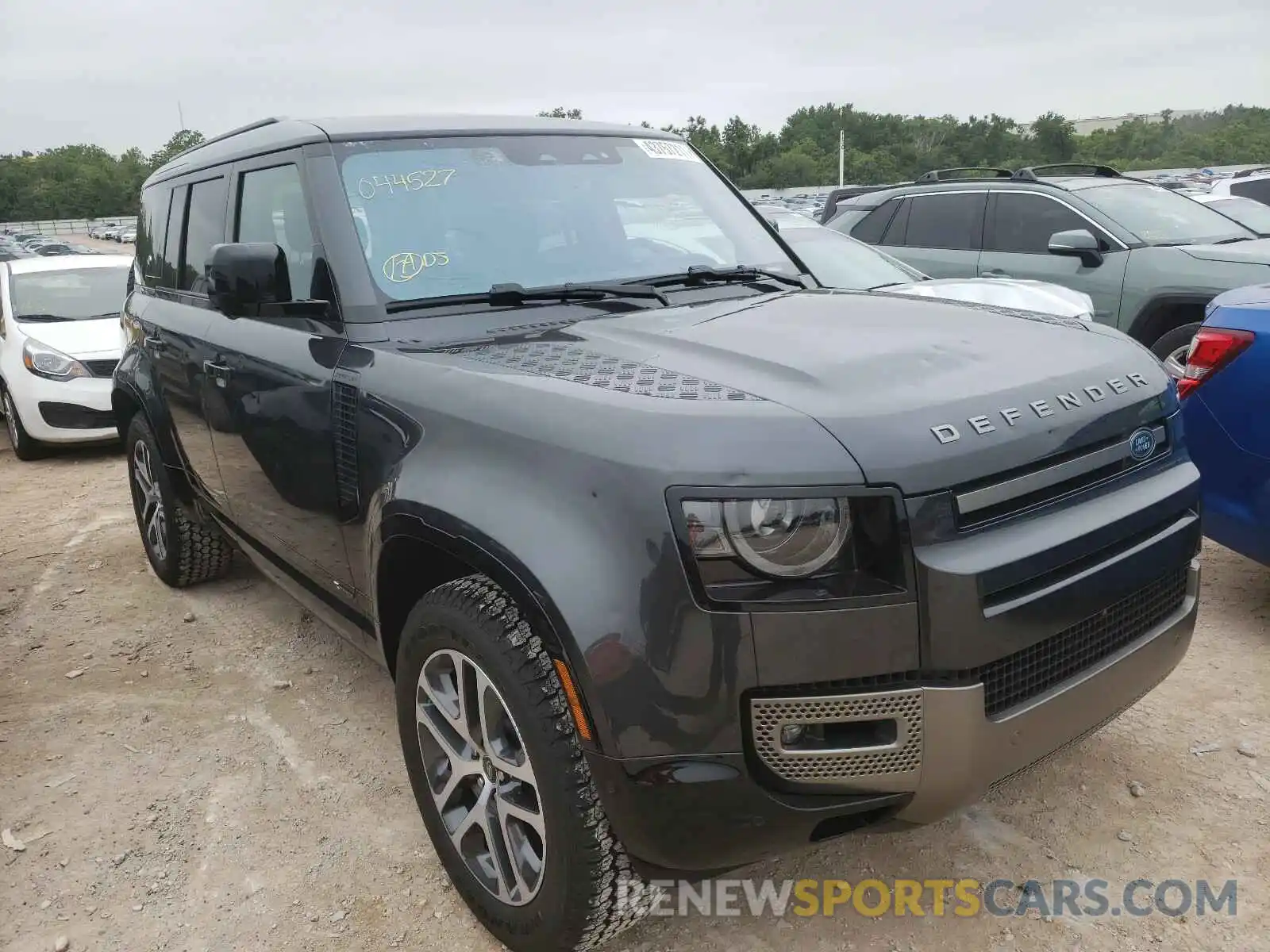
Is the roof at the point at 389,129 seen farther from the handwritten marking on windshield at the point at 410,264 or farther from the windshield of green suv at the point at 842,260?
the windshield of green suv at the point at 842,260

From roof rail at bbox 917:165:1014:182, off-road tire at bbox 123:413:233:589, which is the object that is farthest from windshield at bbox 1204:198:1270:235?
off-road tire at bbox 123:413:233:589

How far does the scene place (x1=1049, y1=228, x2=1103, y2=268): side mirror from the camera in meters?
7.07

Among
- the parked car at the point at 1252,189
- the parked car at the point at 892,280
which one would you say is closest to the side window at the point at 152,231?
the parked car at the point at 892,280

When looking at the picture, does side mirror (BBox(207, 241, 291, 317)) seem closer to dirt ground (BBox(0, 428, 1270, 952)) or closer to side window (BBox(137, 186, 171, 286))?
dirt ground (BBox(0, 428, 1270, 952))

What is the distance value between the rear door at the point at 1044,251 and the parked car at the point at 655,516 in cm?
496

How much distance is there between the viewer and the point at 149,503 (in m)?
4.86

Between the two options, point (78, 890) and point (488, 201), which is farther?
point (488, 201)

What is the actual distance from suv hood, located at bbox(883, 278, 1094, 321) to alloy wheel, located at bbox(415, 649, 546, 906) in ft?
14.4

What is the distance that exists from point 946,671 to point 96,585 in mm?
4597

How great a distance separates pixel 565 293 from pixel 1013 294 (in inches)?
165

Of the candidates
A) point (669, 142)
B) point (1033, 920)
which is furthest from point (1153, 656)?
point (669, 142)

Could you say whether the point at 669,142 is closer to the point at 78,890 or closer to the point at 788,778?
the point at 788,778

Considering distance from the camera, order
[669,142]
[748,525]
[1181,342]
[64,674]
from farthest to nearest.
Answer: [1181,342], [64,674], [669,142], [748,525]

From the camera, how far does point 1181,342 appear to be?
22.1 ft
